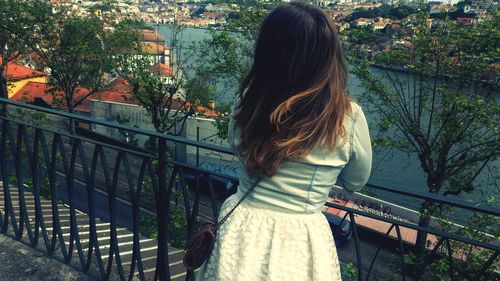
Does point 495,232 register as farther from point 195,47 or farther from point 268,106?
point 195,47

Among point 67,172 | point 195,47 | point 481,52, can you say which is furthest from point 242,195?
point 195,47

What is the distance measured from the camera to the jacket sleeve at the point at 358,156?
138 centimetres

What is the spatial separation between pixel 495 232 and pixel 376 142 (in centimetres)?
378

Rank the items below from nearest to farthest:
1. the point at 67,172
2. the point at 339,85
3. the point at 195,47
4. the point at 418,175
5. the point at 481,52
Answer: the point at 339,85 < the point at 67,172 < the point at 481,52 < the point at 195,47 < the point at 418,175

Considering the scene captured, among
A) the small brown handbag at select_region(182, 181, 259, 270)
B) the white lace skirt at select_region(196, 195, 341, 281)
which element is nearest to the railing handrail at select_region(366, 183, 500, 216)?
the white lace skirt at select_region(196, 195, 341, 281)

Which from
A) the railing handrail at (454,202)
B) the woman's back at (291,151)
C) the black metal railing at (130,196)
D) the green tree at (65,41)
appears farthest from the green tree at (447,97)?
the green tree at (65,41)

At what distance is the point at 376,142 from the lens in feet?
39.7

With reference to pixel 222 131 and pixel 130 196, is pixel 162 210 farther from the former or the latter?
pixel 222 131

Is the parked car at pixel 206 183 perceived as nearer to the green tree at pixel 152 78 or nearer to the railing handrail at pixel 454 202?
the railing handrail at pixel 454 202

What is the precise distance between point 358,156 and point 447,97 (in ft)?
38.1

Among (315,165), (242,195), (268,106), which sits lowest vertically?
(242,195)

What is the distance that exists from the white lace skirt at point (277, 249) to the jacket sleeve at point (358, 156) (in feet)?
0.60

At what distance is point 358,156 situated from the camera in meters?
1.42

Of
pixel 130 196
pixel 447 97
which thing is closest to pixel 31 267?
pixel 130 196
